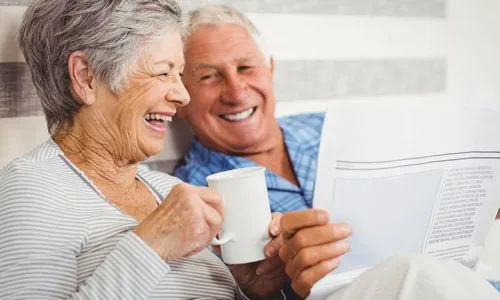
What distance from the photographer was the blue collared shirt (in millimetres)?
1689

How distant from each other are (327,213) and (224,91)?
70 centimetres

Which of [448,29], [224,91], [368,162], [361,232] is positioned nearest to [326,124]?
[368,162]

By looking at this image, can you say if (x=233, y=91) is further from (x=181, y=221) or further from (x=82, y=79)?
(x=181, y=221)

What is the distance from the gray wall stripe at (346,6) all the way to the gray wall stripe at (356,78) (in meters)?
0.16

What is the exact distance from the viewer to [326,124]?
1.11 m

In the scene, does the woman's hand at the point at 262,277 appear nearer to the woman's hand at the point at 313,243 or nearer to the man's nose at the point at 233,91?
the woman's hand at the point at 313,243

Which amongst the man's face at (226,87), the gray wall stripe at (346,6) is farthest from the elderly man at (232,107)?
the gray wall stripe at (346,6)

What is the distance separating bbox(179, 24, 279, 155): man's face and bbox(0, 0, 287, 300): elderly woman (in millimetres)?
391

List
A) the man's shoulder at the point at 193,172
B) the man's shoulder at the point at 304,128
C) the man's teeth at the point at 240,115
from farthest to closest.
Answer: the man's shoulder at the point at 304,128 < the man's teeth at the point at 240,115 < the man's shoulder at the point at 193,172

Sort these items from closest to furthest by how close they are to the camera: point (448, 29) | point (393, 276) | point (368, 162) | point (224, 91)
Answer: point (393, 276) → point (368, 162) → point (224, 91) → point (448, 29)

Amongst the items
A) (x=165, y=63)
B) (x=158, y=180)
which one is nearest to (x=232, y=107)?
(x=158, y=180)

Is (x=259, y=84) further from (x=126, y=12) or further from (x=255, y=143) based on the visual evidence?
(x=126, y=12)

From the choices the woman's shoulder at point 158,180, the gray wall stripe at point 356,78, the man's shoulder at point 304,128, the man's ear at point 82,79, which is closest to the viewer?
the man's ear at point 82,79

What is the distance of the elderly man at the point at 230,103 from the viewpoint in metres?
1.71
